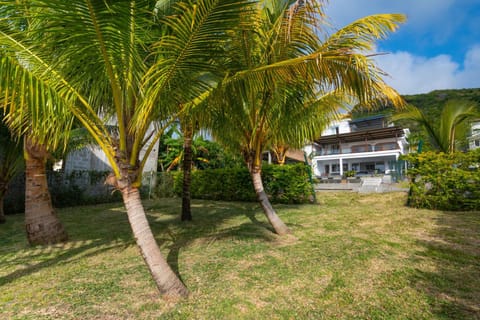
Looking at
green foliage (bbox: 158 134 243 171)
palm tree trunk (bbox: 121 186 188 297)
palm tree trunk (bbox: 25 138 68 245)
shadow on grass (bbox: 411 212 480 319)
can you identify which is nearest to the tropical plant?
palm tree trunk (bbox: 25 138 68 245)

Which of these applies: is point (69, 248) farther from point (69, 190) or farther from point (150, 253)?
point (69, 190)

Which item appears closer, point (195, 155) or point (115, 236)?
point (115, 236)

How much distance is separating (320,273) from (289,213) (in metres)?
4.90

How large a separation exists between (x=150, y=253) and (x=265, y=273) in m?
1.72

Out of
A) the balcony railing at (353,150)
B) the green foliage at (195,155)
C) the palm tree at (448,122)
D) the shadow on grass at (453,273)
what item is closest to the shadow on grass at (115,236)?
the shadow on grass at (453,273)

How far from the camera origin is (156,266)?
118 inches

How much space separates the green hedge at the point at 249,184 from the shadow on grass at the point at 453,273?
Result: 5.48 metres

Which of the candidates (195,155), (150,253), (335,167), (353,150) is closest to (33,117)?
(150,253)

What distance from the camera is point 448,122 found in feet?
27.0

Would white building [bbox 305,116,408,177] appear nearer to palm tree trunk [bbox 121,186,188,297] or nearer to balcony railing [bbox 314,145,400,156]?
balcony railing [bbox 314,145,400,156]

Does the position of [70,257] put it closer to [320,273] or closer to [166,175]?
[320,273]

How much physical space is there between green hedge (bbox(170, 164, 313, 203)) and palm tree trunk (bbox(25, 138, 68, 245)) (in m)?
8.21

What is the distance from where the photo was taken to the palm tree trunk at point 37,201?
526 centimetres

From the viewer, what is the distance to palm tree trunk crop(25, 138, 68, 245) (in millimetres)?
5258
